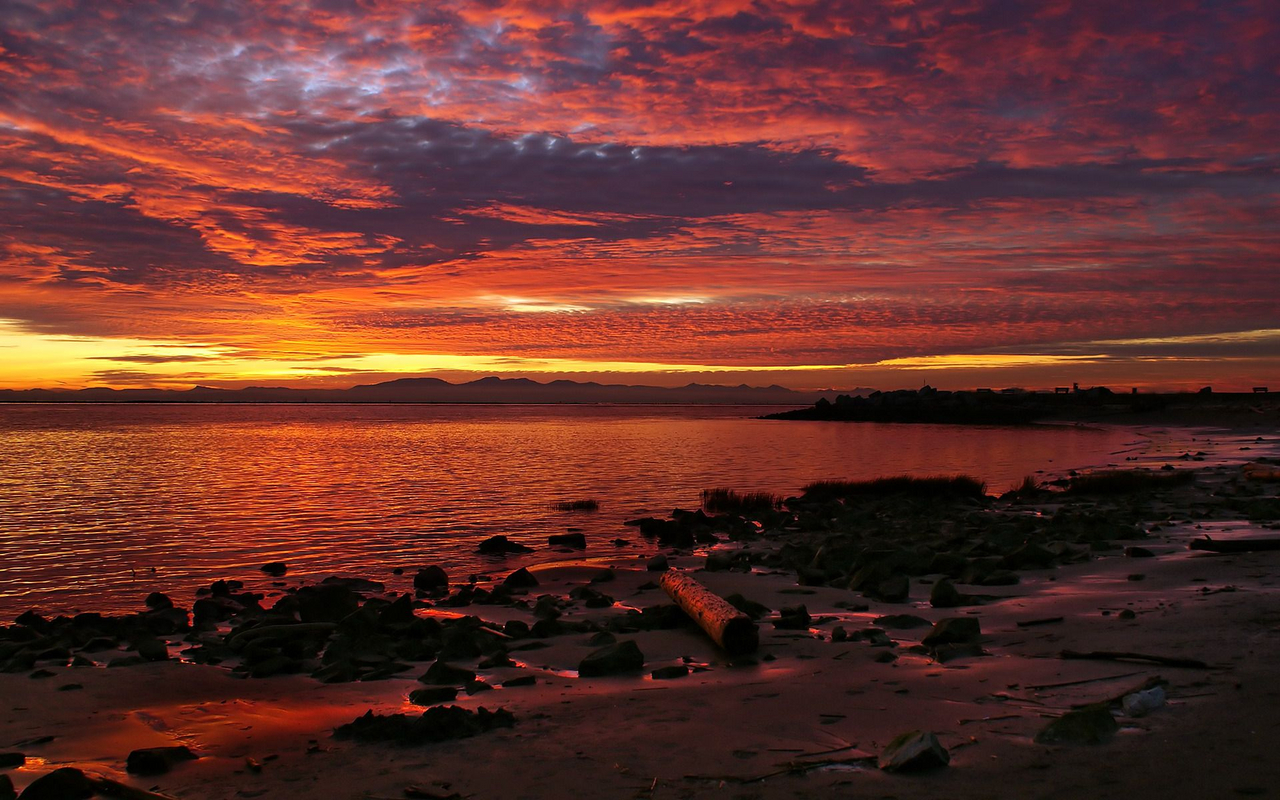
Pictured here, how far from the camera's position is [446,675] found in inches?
363

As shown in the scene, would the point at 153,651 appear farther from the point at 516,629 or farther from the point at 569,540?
the point at 569,540

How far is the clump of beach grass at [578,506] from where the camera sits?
2930 centimetres

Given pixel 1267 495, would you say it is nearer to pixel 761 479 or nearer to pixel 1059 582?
pixel 1059 582

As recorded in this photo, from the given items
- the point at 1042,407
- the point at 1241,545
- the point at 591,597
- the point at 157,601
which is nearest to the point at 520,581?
the point at 591,597

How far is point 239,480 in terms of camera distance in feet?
129

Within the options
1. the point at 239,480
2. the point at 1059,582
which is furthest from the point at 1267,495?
the point at 239,480

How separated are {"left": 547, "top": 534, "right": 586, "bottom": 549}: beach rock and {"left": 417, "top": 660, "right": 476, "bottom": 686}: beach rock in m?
12.5

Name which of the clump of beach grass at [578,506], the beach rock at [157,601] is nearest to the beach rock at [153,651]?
the beach rock at [157,601]

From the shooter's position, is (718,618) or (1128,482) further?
(1128,482)

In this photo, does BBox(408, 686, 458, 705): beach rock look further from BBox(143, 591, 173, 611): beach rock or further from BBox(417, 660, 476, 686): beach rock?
BBox(143, 591, 173, 611): beach rock

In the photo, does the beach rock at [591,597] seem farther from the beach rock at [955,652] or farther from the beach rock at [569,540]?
the beach rock at [569,540]

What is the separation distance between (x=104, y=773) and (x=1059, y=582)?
40.8ft

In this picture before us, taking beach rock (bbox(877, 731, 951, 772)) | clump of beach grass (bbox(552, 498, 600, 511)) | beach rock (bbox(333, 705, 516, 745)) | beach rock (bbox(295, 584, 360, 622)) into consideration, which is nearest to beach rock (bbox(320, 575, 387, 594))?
beach rock (bbox(295, 584, 360, 622))

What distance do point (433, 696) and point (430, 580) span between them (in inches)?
317
